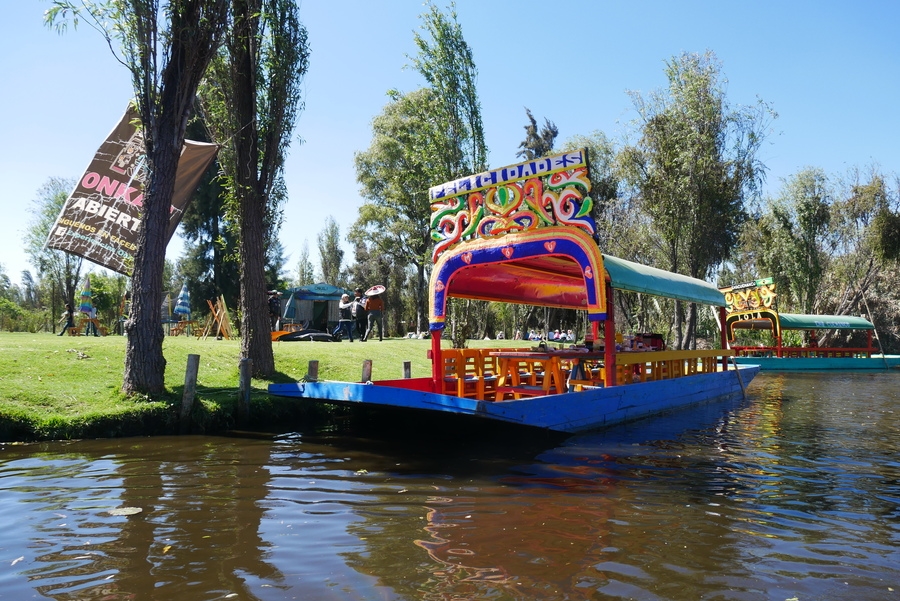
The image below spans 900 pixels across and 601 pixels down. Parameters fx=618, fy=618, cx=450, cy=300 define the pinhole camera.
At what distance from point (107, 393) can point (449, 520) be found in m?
7.35

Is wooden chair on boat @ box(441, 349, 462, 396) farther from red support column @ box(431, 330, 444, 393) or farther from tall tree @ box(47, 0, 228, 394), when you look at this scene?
tall tree @ box(47, 0, 228, 394)

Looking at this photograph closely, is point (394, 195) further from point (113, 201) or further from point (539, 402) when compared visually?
point (539, 402)

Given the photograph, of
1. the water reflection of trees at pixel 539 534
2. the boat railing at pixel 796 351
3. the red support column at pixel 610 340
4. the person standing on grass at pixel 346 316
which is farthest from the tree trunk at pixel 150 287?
the boat railing at pixel 796 351

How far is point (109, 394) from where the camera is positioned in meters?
10.2

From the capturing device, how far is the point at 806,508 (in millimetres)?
6066

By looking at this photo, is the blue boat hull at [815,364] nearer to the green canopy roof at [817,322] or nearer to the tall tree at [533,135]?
the green canopy roof at [817,322]

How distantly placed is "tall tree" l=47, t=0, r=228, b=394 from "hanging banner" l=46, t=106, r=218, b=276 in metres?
1.95

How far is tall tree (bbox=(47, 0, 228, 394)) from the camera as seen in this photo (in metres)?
10.3

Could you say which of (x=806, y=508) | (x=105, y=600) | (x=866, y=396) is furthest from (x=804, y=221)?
(x=105, y=600)

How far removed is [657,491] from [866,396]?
13.9m

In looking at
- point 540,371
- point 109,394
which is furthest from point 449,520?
point 540,371

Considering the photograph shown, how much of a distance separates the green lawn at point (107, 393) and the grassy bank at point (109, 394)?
0.01 meters

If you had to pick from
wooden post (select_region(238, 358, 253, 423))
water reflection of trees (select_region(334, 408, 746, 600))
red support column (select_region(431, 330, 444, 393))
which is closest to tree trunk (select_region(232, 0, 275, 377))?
wooden post (select_region(238, 358, 253, 423))

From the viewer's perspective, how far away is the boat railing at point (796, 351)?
28.7 m
